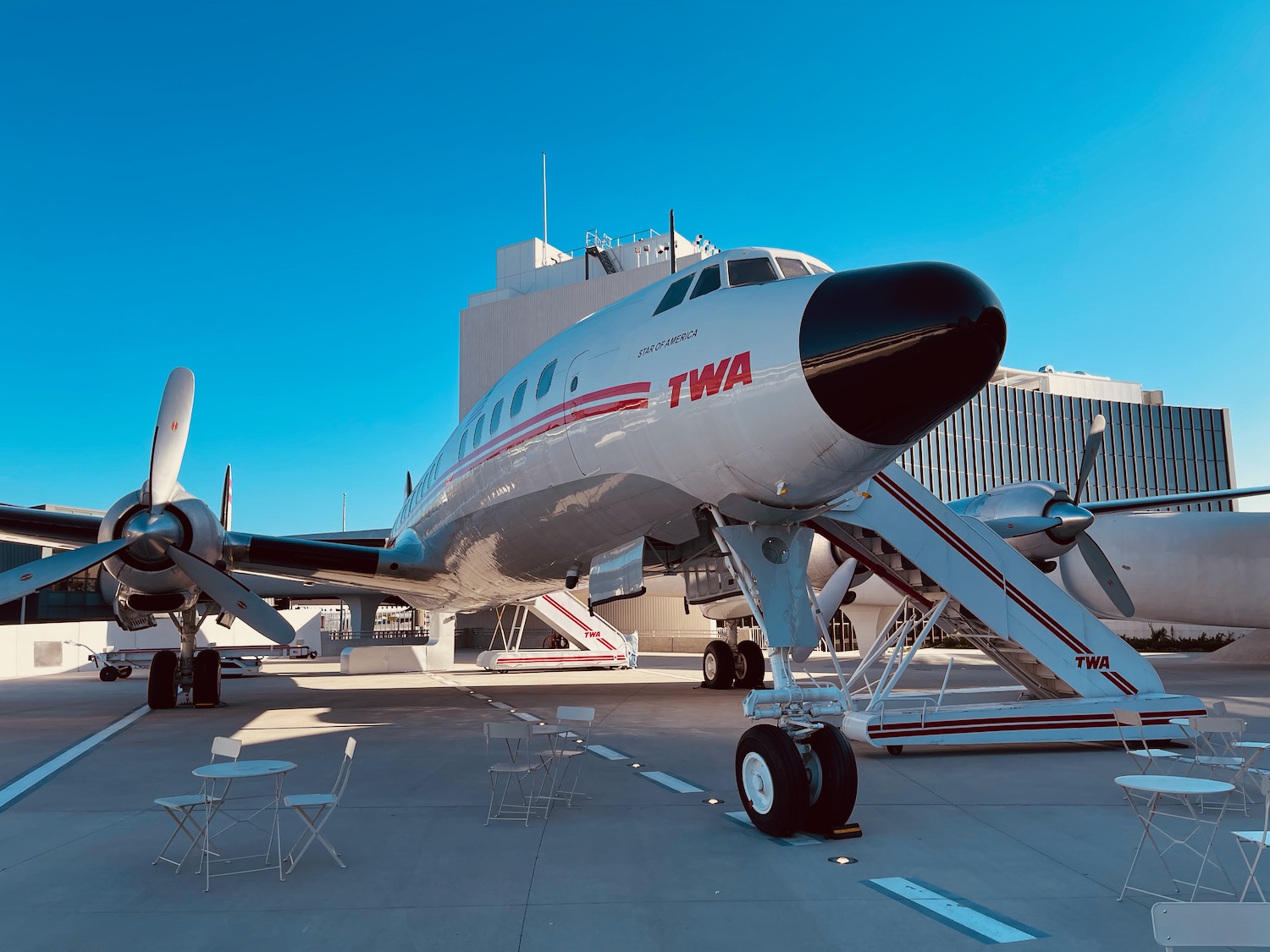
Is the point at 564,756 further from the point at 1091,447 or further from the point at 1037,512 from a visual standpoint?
the point at 1091,447

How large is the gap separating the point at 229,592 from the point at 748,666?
33.5 feet

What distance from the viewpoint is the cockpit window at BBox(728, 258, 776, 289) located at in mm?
6766

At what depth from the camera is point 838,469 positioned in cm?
610

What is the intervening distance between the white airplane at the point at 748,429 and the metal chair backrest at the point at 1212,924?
136 inches

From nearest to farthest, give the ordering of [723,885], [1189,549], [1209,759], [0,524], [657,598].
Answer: [723,885], [1209,759], [0,524], [1189,549], [657,598]

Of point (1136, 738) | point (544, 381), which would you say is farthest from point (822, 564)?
point (544, 381)

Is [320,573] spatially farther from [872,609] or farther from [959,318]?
[872,609]

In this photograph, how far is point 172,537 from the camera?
12.2 metres

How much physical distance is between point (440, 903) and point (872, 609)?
27.0 meters

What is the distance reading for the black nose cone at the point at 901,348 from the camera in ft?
17.7

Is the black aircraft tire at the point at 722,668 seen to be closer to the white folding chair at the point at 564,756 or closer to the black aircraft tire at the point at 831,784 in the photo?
the white folding chair at the point at 564,756

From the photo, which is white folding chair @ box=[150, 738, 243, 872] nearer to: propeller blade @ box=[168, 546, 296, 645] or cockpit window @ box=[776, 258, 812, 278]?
cockpit window @ box=[776, 258, 812, 278]

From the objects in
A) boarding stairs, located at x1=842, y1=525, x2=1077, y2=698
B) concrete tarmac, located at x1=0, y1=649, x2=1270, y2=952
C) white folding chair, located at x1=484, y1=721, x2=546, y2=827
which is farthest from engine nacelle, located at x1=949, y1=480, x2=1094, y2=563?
white folding chair, located at x1=484, y1=721, x2=546, y2=827

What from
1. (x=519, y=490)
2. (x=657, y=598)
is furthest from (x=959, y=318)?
(x=657, y=598)
